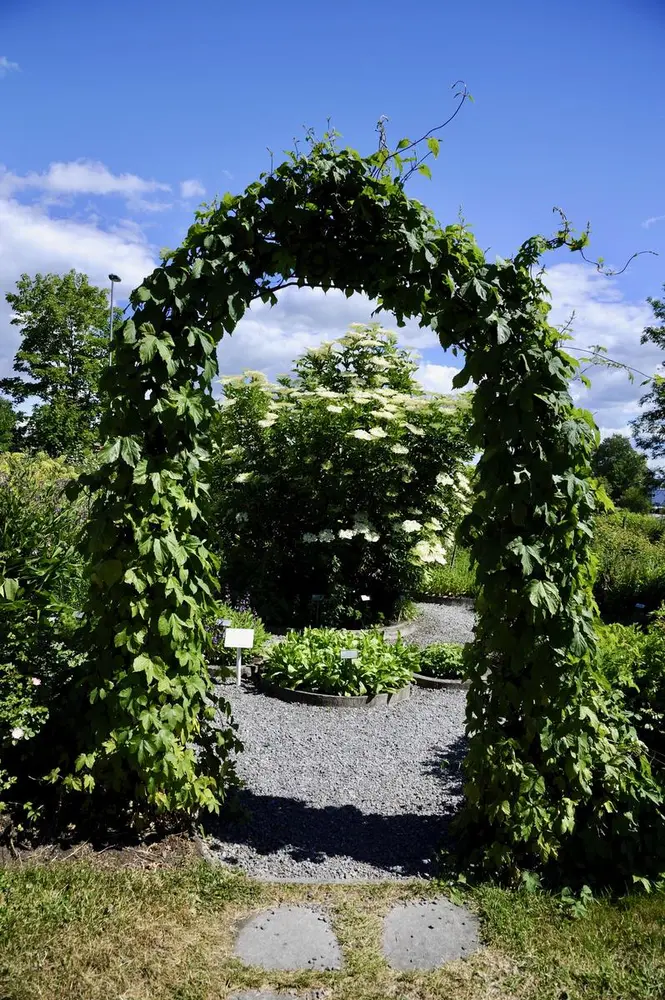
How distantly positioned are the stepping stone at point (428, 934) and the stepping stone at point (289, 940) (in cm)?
23

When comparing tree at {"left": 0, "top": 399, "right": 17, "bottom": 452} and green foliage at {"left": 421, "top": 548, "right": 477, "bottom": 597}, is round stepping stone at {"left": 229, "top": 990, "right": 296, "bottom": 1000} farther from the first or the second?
tree at {"left": 0, "top": 399, "right": 17, "bottom": 452}

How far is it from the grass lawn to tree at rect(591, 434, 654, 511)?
22495mm

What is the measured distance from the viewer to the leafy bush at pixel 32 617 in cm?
316

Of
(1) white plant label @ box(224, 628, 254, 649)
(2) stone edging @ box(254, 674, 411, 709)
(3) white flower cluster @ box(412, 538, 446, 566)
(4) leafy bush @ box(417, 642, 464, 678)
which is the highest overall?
(3) white flower cluster @ box(412, 538, 446, 566)

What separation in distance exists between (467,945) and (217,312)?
2784mm

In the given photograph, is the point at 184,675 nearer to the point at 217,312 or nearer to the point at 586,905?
the point at 217,312

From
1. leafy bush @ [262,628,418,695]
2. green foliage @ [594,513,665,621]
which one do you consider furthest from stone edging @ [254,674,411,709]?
green foliage @ [594,513,665,621]

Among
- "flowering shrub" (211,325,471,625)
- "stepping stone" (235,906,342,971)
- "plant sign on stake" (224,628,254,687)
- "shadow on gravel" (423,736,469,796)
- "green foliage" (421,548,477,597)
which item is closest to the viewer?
"stepping stone" (235,906,342,971)

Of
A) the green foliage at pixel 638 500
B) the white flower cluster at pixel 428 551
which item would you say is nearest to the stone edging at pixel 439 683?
the white flower cluster at pixel 428 551

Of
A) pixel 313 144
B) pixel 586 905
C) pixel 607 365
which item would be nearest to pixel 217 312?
pixel 313 144

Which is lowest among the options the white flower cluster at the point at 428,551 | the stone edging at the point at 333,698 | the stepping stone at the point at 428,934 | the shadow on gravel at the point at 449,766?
the stepping stone at the point at 428,934

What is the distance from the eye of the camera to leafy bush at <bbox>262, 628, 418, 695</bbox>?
5.90 metres

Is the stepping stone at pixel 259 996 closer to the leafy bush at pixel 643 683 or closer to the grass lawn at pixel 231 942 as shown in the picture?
the grass lawn at pixel 231 942

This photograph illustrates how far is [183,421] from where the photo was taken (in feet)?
10.1
